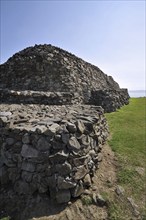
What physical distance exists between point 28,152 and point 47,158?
57 centimetres

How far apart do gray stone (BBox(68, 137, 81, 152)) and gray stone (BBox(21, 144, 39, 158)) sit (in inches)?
37.4

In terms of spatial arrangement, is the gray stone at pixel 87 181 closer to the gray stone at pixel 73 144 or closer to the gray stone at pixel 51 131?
the gray stone at pixel 73 144

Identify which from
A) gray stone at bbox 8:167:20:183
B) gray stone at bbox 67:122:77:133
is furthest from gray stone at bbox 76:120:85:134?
gray stone at bbox 8:167:20:183

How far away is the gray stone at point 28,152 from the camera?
20.2 feet

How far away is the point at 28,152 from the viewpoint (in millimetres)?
6234

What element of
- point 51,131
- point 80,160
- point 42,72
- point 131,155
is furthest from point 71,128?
point 42,72

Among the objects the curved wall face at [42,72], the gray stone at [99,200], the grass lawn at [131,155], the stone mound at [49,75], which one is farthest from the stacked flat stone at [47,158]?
the curved wall face at [42,72]

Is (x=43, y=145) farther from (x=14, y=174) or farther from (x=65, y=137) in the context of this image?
(x=14, y=174)

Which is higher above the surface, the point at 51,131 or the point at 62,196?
the point at 51,131

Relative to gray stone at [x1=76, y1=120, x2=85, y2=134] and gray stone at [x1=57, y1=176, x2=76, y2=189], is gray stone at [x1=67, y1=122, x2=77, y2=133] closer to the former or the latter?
gray stone at [x1=76, y1=120, x2=85, y2=134]

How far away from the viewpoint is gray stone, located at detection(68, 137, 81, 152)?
6.38 meters

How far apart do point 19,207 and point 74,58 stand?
56.9ft

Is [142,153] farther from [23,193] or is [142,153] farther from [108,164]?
[23,193]

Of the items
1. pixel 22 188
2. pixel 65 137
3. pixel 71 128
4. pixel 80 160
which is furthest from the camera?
pixel 71 128
